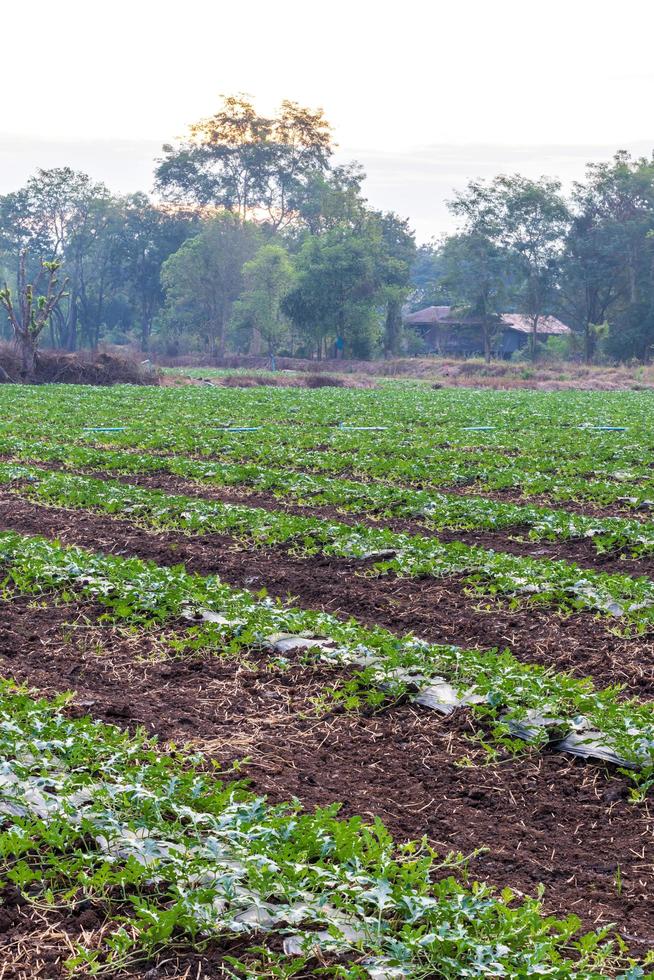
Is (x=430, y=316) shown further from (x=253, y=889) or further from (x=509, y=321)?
(x=253, y=889)

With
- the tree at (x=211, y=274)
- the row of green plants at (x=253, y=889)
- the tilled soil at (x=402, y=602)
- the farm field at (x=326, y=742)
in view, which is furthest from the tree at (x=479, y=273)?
the row of green plants at (x=253, y=889)

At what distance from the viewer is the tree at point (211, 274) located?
87.8 metres

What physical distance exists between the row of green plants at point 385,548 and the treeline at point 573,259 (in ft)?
219

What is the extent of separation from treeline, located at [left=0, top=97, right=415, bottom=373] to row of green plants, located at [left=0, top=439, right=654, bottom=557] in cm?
6280

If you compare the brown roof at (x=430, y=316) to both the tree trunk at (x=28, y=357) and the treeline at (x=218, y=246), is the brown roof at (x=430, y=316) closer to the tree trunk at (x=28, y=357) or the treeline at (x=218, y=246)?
the treeline at (x=218, y=246)

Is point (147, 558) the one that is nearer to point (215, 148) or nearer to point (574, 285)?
point (574, 285)

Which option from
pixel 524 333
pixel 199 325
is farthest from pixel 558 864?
pixel 199 325

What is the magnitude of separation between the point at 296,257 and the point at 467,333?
56.1ft

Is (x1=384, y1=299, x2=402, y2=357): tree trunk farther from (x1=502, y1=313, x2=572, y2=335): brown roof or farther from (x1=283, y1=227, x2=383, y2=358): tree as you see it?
(x1=502, y1=313, x2=572, y2=335): brown roof

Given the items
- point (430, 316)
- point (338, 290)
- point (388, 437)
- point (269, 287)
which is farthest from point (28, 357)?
point (430, 316)

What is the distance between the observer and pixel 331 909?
12.6ft

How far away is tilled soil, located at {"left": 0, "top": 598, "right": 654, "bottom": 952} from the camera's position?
4.47 metres

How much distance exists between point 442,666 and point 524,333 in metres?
84.3

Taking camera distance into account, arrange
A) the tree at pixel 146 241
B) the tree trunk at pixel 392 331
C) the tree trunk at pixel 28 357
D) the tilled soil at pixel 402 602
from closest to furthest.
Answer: the tilled soil at pixel 402 602
the tree trunk at pixel 28 357
the tree trunk at pixel 392 331
the tree at pixel 146 241
